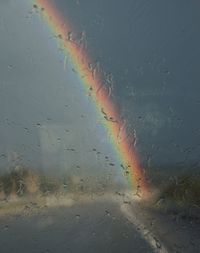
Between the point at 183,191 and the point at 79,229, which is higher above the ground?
the point at 183,191

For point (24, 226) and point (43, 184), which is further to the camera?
point (24, 226)

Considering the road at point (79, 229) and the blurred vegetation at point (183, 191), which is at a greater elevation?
the blurred vegetation at point (183, 191)

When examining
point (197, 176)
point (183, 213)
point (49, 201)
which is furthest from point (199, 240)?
point (49, 201)

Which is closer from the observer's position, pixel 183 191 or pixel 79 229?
pixel 183 191

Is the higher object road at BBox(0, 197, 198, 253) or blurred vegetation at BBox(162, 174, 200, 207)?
blurred vegetation at BBox(162, 174, 200, 207)

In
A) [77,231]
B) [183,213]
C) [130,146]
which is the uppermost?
[130,146]

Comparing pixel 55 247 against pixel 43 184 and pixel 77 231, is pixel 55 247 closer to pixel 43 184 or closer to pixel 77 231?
pixel 43 184

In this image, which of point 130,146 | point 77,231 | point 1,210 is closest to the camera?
point 1,210

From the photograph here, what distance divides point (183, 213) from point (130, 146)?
1.45 m

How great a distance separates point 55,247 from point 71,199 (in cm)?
124

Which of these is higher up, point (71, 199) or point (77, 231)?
point (71, 199)

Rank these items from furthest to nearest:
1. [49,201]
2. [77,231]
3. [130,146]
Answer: [77,231] → [130,146] → [49,201]

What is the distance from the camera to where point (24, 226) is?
317 inches

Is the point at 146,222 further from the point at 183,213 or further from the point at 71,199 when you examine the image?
the point at 71,199
